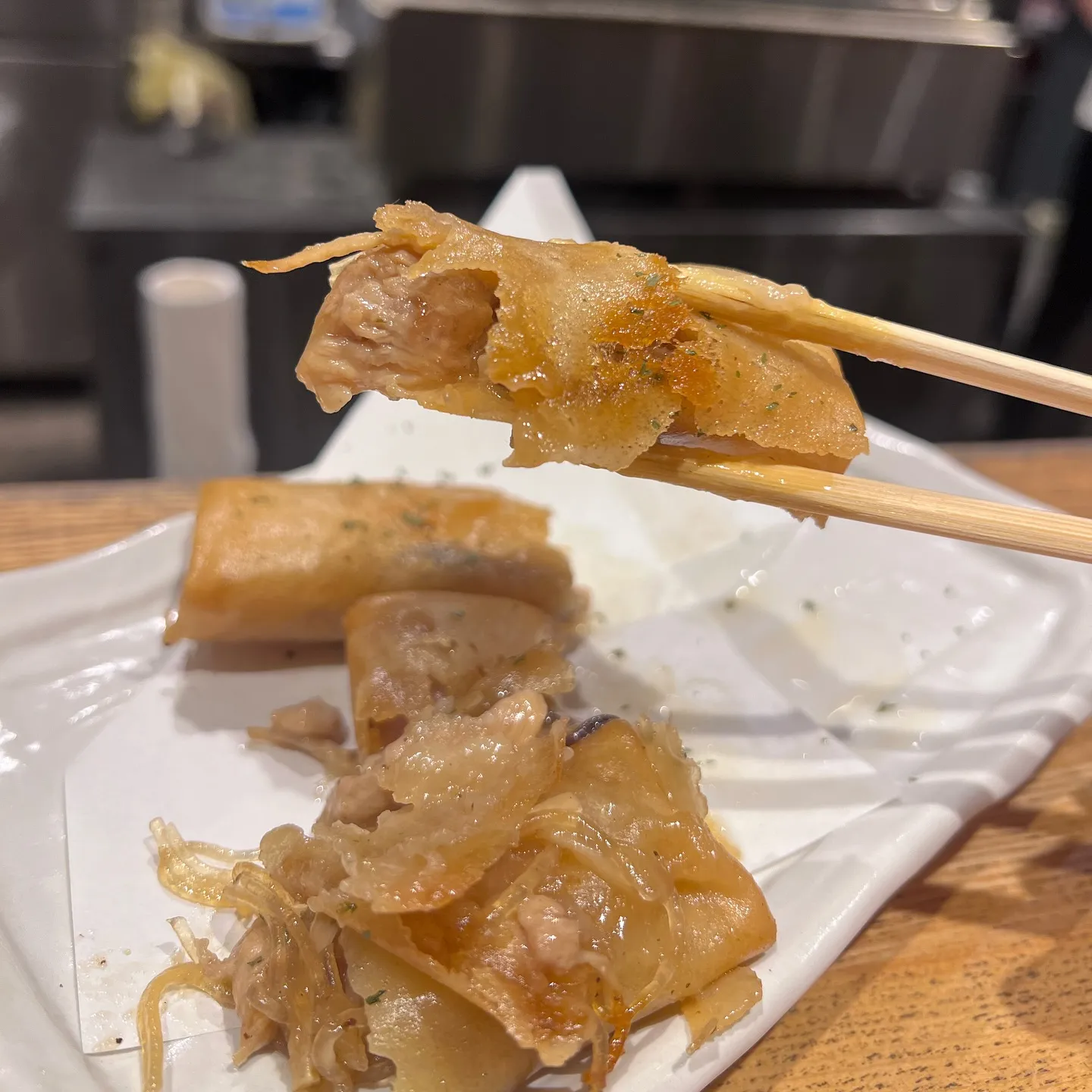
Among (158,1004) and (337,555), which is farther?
(337,555)

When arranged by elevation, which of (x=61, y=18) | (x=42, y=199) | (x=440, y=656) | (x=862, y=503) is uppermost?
(x=61, y=18)

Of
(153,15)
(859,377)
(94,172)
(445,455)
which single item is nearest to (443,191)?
(94,172)

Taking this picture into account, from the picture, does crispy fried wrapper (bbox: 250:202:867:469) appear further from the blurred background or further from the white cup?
the blurred background

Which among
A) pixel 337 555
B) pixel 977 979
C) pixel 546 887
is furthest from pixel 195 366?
pixel 977 979

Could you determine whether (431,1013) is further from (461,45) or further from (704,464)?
(461,45)

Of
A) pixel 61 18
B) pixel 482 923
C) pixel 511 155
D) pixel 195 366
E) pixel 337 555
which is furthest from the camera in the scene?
pixel 61 18

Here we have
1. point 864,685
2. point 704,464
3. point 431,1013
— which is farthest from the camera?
point 864,685

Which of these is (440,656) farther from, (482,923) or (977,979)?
(977,979)

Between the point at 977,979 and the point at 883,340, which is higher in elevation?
the point at 883,340
